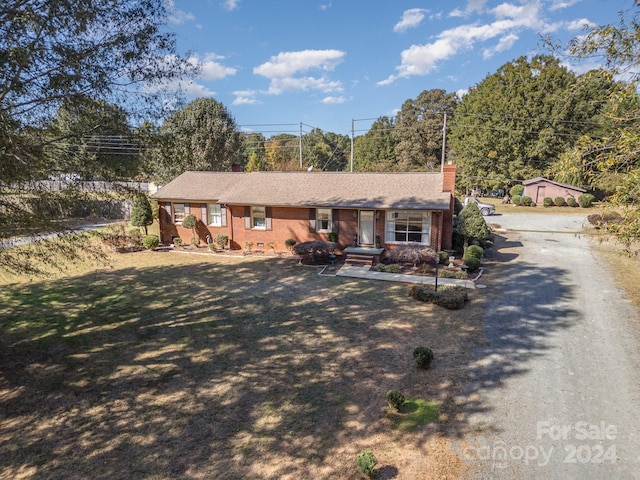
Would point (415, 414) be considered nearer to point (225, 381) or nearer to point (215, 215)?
point (225, 381)

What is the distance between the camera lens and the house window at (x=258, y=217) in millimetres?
22734

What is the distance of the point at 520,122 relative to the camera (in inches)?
1879

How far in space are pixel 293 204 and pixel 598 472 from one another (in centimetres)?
1735

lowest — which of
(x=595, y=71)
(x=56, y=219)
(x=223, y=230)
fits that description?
(x=223, y=230)

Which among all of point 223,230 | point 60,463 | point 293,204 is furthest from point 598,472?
point 223,230

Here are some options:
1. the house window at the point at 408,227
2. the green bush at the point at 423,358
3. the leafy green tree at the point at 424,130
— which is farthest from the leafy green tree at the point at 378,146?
the green bush at the point at 423,358

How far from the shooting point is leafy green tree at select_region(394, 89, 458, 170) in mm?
61219

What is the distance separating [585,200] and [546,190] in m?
4.04

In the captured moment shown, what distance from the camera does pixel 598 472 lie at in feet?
20.5

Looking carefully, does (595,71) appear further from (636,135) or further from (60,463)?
(60,463)

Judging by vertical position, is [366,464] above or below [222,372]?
above

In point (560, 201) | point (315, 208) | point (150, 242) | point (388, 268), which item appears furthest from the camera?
point (560, 201)

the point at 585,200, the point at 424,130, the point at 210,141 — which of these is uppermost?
the point at 424,130

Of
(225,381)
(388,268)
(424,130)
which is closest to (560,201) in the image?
(424,130)
